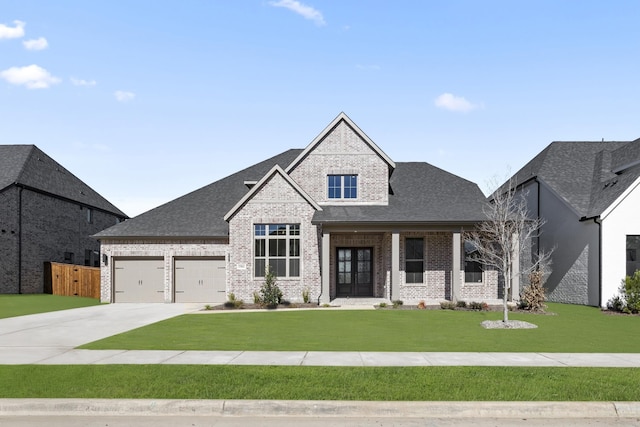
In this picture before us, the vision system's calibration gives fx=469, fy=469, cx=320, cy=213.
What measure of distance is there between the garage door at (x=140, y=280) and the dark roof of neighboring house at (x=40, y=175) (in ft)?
39.2

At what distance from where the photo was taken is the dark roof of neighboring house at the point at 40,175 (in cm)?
3173

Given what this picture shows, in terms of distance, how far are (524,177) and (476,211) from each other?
811 cm

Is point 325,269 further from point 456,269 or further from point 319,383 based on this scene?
point 319,383

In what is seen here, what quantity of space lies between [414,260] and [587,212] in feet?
28.4

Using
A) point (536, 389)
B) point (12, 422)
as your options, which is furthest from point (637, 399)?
point (12, 422)

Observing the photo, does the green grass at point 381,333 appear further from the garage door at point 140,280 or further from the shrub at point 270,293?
the garage door at point 140,280

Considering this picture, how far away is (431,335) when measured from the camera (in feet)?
43.4

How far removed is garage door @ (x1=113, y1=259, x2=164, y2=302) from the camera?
24.7m

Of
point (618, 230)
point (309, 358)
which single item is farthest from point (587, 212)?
point (309, 358)

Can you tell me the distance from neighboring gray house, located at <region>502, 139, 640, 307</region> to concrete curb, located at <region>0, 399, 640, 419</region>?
17.1 metres

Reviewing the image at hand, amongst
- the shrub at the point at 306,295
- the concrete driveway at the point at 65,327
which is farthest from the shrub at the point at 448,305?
the concrete driveway at the point at 65,327

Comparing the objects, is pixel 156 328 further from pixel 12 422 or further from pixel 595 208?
pixel 595 208

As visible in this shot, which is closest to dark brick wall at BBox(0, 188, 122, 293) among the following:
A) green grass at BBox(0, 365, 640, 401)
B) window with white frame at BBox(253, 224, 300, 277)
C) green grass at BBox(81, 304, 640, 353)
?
window with white frame at BBox(253, 224, 300, 277)

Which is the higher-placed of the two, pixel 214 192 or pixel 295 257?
pixel 214 192
